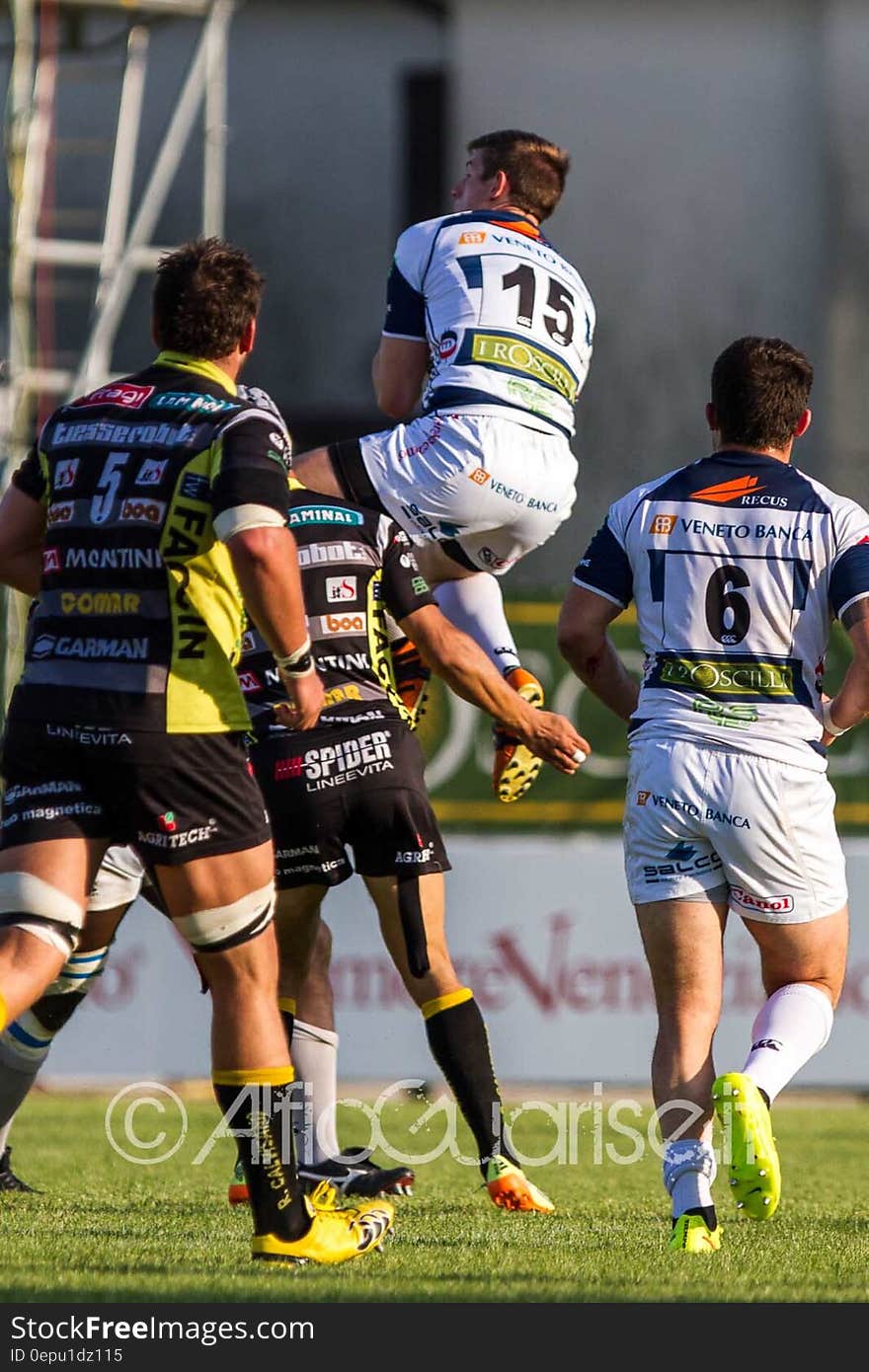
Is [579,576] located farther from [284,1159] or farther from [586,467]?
[586,467]

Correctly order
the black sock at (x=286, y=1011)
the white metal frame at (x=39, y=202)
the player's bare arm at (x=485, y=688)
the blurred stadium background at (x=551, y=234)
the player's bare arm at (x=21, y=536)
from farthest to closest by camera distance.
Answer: the white metal frame at (x=39, y=202) < the blurred stadium background at (x=551, y=234) < the black sock at (x=286, y=1011) < the player's bare arm at (x=485, y=688) < the player's bare arm at (x=21, y=536)

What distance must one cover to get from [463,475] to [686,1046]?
1.75m

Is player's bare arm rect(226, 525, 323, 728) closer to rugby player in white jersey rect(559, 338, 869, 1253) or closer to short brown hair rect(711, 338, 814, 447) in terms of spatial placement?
rugby player in white jersey rect(559, 338, 869, 1253)

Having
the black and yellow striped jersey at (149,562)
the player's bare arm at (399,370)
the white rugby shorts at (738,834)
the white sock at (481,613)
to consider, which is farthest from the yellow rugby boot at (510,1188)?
the player's bare arm at (399,370)

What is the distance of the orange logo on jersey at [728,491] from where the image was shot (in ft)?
17.1

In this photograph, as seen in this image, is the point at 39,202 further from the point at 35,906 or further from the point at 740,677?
the point at 35,906

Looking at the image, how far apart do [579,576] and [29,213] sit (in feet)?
27.0

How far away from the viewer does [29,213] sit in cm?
1280

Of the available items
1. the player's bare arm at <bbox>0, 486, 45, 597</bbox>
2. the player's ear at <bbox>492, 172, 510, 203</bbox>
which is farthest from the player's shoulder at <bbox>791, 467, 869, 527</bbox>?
the player's bare arm at <bbox>0, 486, 45, 597</bbox>

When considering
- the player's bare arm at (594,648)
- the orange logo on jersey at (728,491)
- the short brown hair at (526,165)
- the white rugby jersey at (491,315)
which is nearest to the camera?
the orange logo on jersey at (728,491)

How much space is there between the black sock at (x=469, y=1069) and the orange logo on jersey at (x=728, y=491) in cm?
164

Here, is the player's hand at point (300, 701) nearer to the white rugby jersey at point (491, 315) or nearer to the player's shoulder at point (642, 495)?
the player's shoulder at point (642, 495)

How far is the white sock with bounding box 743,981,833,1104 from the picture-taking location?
5066 millimetres

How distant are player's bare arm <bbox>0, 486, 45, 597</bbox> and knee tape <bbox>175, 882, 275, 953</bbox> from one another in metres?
0.95
